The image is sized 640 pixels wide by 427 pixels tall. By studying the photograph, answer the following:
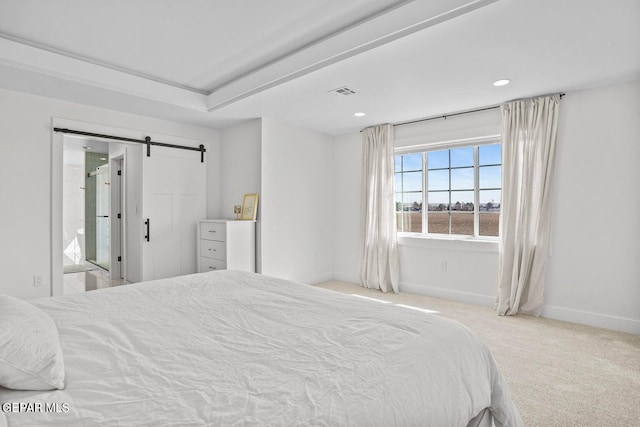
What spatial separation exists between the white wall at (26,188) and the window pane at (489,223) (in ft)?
17.0

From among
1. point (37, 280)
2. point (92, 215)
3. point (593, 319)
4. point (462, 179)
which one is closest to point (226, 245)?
point (37, 280)

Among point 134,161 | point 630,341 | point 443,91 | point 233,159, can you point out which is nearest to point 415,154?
point 443,91

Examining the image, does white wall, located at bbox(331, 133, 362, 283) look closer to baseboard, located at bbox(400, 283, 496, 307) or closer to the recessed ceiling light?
baseboard, located at bbox(400, 283, 496, 307)

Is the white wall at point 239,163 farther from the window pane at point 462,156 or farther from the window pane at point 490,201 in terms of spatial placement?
the window pane at point 490,201

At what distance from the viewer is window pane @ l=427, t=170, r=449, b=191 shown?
463 centimetres

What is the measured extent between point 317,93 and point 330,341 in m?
2.92

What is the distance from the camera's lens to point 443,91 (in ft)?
11.5

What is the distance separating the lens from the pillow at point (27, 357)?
2.96 feet

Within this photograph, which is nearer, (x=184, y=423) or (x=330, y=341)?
(x=184, y=423)

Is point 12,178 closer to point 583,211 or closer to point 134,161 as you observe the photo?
point 134,161

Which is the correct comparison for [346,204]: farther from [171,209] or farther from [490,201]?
[171,209]

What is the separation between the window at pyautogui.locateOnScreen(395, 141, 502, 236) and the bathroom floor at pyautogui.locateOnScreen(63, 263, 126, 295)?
460 cm

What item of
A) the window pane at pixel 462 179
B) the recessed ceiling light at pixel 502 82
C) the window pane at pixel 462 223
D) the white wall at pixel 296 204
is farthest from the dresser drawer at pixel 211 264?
the recessed ceiling light at pixel 502 82

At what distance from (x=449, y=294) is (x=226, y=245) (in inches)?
119
